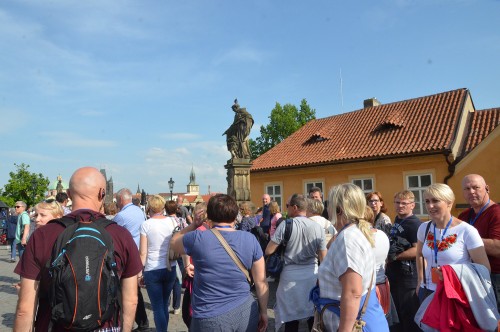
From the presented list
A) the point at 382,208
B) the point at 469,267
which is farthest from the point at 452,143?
the point at 469,267

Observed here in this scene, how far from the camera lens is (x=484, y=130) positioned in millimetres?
19875

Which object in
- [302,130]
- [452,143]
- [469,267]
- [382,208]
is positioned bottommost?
[469,267]

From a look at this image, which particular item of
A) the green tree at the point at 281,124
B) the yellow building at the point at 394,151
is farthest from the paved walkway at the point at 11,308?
the green tree at the point at 281,124

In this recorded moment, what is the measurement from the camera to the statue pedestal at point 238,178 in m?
15.2

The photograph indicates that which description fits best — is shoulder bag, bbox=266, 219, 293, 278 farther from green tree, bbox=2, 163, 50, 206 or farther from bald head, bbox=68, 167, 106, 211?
green tree, bbox=2, 163, 50, 206

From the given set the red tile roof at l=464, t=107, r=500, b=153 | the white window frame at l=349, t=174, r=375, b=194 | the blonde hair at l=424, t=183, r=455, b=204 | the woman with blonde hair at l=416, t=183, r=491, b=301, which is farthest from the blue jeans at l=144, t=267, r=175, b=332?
the red tile roof at l=464, t=107, r=500, b=153

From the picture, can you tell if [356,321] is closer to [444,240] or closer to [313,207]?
[444,240]

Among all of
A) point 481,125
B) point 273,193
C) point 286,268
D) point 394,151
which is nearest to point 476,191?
point 286,268

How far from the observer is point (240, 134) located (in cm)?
1559

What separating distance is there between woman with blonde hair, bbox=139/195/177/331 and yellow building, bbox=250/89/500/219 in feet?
50.2

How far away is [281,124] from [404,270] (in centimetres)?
3469

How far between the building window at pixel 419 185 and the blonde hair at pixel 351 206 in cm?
1730

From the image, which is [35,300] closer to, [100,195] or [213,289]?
[100,195]

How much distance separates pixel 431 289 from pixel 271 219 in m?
5.54
